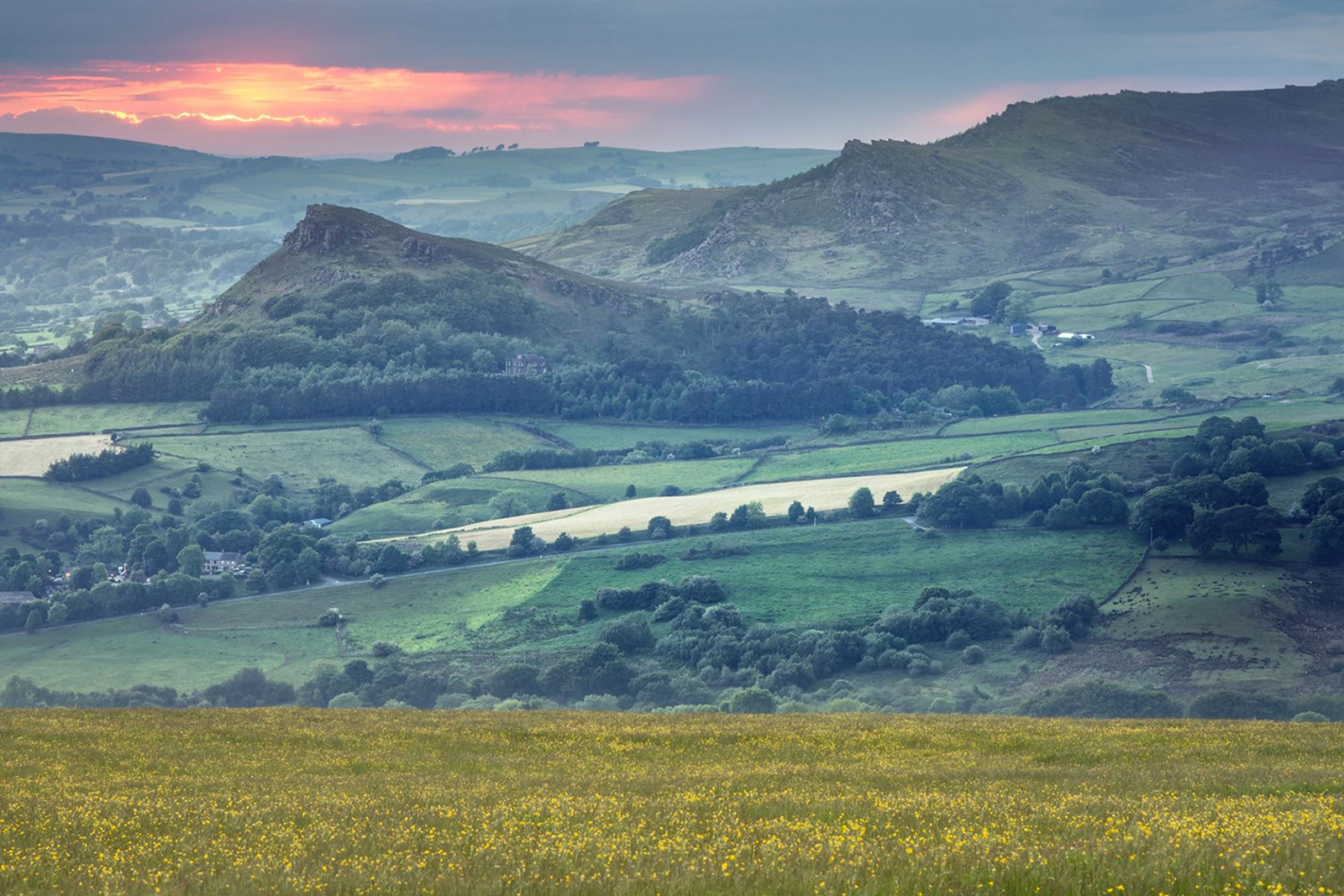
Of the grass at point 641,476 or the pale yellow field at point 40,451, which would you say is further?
the grass at point 641,476

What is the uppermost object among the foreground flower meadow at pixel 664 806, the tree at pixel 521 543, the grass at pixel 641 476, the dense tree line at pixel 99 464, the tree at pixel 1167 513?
the foreground flower meadow at pixel 664 806

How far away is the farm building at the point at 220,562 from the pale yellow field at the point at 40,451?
38.8 metres

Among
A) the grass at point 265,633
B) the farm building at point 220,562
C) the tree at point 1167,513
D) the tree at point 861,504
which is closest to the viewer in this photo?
the grass at point 265,633

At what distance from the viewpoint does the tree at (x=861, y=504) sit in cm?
14512

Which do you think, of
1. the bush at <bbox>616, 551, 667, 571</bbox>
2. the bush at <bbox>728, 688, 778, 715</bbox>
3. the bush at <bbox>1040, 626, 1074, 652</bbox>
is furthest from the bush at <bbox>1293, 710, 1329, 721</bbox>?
the bush at <bbox>616, 551, 667, 571</bbox>

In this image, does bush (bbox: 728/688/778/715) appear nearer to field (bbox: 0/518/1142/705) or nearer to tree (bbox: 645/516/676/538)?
field (bbox: 0/518/1142/705)

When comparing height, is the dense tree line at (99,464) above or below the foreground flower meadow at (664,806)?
below

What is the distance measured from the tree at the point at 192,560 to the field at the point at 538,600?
11.7 metres

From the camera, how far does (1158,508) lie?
118 m

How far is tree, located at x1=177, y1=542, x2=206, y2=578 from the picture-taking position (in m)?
142

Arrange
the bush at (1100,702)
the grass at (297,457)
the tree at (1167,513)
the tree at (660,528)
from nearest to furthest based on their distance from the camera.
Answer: the bush at (1100,702) < the tree at (1167,513) < the tree at (660,528) < the grass at (297,457)

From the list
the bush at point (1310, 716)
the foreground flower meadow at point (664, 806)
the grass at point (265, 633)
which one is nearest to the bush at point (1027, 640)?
the bush at point (1310, 716)

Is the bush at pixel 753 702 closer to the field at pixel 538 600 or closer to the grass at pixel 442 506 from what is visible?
the field at pixel 538 600

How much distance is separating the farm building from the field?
12485 millimetres
